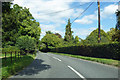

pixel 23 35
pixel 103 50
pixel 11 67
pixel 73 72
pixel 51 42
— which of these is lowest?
pixel 73 72

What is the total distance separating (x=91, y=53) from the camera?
22.8m

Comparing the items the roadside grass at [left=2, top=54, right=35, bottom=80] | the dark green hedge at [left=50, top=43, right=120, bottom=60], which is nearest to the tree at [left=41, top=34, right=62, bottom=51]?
the dark green hedge at [left=50, top=43, right=120, bottom=60]

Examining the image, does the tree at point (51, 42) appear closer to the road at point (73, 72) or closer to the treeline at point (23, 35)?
the treeline at point (23, 35)

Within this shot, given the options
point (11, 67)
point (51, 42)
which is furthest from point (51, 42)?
point (11, 67)

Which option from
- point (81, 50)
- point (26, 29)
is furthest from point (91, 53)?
point (26, 29)

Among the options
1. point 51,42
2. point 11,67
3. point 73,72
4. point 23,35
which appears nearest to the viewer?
point 73,72

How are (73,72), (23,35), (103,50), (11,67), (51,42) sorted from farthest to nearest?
(51,42)
(23,35)
(103,50)
(11,67)
(73,72)

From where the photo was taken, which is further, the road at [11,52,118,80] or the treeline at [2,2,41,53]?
the treeline at [2,2,41,53]

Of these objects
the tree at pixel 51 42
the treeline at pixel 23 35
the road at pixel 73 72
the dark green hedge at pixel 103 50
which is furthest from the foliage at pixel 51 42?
the road at pixel 73 72

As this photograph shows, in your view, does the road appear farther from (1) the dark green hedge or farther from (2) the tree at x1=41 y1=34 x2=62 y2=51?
(2) the tree at x1=41 y1=34 x2=62 y2=51

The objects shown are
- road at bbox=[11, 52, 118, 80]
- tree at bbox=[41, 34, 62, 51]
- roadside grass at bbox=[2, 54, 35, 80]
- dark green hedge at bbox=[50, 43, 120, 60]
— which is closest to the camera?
road at bbox=[11, 52, 118, 80]

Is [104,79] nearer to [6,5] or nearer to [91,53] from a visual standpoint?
[6,5]

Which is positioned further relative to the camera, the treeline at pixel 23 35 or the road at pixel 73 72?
the treeline at pixel 23 35

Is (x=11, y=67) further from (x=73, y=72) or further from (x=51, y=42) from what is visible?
(x=51, y=42)
